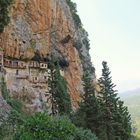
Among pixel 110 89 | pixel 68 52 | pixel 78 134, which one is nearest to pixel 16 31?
pixel 68 52

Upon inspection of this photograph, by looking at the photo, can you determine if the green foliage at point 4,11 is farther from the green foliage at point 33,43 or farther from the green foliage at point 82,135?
the green foliage at point 82,135

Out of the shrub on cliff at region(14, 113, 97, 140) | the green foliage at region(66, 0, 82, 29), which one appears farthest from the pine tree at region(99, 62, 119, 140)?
the green foliage at region(66, 0, 82, 29)

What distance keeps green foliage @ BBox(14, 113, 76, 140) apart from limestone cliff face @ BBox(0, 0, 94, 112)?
39485 millimetres

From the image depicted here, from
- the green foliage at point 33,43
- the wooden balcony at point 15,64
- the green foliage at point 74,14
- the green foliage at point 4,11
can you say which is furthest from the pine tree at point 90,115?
the green foliage at point 74,14

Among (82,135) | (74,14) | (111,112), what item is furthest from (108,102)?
(74,14)

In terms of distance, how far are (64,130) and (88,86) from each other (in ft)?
81.3

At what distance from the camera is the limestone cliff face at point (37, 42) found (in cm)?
7219

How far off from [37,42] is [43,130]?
1904 inches

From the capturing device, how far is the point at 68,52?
87.1 meters

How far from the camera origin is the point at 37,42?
255ft

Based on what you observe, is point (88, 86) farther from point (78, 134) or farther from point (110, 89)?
point (78, 134)

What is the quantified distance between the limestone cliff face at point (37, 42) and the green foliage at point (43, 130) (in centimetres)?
3949

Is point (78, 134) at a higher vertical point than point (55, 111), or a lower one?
lower

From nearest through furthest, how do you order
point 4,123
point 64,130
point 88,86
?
1. point 64,130
2. point 4,123
3. point 88,86
